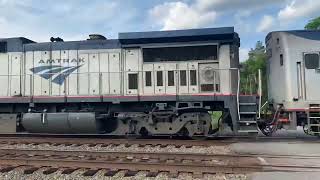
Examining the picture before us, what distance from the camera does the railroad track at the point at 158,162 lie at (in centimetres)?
799

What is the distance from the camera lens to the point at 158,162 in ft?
28.9

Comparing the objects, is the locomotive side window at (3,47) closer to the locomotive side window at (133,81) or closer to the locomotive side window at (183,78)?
the locomotive side window at (133,81)

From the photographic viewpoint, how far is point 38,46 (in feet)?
48.4

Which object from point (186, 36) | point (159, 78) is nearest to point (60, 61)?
point (159, 78)

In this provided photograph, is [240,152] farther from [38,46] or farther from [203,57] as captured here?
[38,46]

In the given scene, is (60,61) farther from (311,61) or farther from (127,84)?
(311,61)

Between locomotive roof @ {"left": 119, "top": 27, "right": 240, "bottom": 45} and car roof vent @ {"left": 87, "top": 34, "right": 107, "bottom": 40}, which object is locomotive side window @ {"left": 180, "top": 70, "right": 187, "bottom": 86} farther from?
car roof vent @ {"left": 87, "top": 34, "right": 107, "bottom": 40}

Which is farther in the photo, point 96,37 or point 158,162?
point 96,37

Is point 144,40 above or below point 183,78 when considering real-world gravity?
above

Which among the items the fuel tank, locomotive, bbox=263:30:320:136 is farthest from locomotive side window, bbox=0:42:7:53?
locomotive, bbox=263:30:320:136

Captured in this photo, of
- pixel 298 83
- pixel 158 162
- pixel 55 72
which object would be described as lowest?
pixel 158 162

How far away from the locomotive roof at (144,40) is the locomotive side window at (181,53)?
25cm

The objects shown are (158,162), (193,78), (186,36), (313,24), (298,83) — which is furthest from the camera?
(313,24)

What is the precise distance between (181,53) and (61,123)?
16.5 feet
